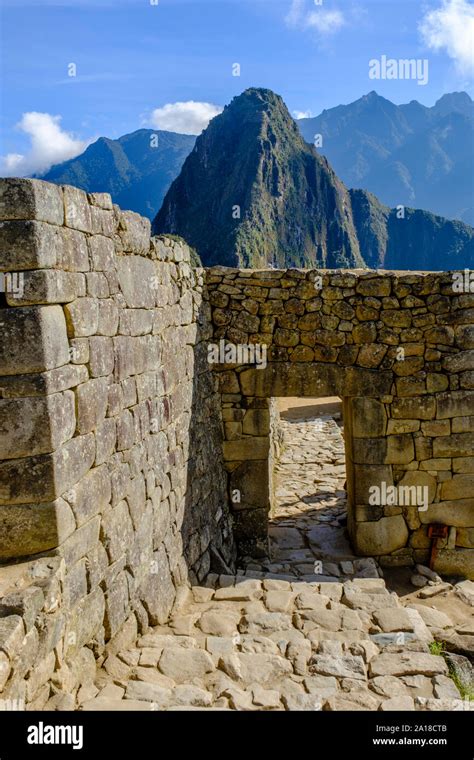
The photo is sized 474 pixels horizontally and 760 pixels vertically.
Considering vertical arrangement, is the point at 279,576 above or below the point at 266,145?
below

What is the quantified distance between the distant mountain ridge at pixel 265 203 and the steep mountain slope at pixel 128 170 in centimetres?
3130

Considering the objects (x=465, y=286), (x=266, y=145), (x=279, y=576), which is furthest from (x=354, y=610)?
(x=266, y=145)

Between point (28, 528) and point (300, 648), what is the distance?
2454 millimetres

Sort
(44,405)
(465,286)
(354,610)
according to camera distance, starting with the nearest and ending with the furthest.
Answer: (44,405)
(354,610)
(465,286)

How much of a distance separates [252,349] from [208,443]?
1.35m

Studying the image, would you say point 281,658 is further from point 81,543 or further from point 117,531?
point 81,543

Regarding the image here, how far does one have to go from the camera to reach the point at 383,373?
22.9ft

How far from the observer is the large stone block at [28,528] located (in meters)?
3.14

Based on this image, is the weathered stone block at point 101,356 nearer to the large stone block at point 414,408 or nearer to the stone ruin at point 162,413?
the stone ruin at point 162,413

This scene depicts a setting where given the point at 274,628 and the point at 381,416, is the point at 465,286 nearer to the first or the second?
the point at 381,416

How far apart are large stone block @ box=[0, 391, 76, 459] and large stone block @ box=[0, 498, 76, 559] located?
310mm

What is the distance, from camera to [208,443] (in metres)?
6.88

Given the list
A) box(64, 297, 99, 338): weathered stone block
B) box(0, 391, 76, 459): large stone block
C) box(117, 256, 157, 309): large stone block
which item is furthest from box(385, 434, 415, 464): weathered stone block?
box(0, 391, 76, 459): large stone block

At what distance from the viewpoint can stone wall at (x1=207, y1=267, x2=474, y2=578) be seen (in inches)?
272
